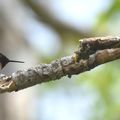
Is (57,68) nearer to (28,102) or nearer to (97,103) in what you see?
(28,102)

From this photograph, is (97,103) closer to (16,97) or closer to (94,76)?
(94,76)

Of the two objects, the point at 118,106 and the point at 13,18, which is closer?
the point at 13,18

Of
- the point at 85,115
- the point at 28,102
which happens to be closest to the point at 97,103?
the point at 85,115

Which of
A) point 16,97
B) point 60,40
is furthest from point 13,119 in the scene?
point 60,40

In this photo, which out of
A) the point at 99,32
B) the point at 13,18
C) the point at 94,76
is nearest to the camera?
the point at 13,18

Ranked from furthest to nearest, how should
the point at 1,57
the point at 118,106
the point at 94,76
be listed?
the point at 94,76 → the point at 118,106 → the point at 1,57

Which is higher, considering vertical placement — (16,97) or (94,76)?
(94,76)

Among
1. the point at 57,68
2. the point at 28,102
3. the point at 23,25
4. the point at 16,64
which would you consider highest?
the point at 23,25
